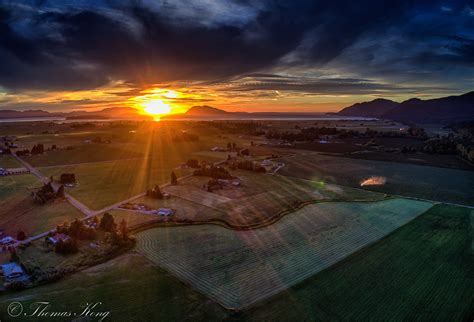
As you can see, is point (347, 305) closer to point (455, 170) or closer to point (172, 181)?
point (172, 181)

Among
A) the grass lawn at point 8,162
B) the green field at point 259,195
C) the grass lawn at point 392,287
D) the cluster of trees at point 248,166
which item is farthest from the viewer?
the grass lawn at point 8,162

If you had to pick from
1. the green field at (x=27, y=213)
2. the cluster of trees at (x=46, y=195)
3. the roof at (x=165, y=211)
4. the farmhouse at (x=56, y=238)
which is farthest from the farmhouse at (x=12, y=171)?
the roof at (x=165, y=211)

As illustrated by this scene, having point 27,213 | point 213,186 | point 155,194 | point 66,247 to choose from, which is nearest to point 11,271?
point 66,247

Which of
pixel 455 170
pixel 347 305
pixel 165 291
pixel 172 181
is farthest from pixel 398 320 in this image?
pixel 455 170

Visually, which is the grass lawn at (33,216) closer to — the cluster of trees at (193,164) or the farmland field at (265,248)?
the farmland field at (265,248)

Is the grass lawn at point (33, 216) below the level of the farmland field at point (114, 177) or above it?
below

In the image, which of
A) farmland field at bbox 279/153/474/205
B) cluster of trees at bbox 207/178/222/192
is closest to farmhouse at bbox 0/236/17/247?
cluster of trees at bbox 207/178/222/192
